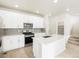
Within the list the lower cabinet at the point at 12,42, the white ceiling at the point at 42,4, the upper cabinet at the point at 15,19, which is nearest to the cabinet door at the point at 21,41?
the lower cabinet at the point at 12,42

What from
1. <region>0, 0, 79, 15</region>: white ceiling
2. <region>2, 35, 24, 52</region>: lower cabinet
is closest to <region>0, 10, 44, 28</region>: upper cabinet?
<region>0, 0, 79, 15</region>: white ceiling

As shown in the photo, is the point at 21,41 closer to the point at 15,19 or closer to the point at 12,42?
the point at 12,42

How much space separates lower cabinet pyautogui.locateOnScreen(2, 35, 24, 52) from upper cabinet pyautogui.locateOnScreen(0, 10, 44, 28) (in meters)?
0.69

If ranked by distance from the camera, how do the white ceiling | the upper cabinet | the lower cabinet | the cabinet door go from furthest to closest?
the cabinet door, the upper cabinet, the lower cabinet, the white ceiling

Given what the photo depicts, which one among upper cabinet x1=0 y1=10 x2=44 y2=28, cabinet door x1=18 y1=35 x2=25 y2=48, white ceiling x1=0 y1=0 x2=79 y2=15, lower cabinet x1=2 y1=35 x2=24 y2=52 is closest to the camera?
white ceiling x1=0 y1=0 x2=79 y2=15

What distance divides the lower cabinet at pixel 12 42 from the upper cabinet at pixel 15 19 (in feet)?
2.27

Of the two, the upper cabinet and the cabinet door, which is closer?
the upper cabinet

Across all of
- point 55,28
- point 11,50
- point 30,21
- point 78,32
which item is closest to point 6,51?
point 11,50

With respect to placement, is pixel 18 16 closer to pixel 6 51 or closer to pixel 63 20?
pixel 6 51

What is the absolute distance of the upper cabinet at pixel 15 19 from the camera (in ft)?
13.0

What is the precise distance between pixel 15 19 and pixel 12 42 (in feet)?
4.61

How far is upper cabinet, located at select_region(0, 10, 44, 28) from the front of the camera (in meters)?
3.98

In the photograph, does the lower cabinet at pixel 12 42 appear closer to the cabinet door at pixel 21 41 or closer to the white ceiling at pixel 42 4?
the cabinet door at pixel 21 41

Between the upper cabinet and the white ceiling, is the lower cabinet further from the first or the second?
the white ceiling
